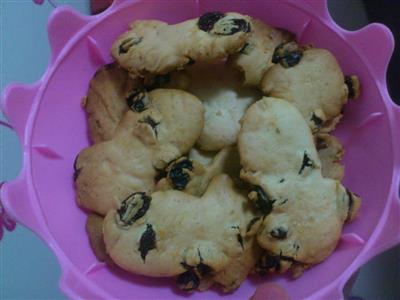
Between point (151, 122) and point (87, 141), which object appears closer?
point (151, 122)

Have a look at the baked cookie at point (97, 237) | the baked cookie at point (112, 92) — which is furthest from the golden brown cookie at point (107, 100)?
the baked cookie at point (97, 237)

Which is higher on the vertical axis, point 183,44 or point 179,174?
point 183,44

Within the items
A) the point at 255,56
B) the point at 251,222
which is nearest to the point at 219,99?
the point at 255,56

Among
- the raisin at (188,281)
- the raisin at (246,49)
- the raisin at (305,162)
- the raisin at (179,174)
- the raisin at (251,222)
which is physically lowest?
the raisin at (188,281)

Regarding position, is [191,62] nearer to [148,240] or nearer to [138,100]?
[138,100]

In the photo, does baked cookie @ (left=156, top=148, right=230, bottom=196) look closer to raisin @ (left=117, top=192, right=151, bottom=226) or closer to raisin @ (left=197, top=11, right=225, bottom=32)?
raisin @ (left=117, top=192, right=151, bottom=226)

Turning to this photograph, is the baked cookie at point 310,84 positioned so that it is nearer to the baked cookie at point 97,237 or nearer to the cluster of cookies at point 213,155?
the cluster of cookies at point 213,155

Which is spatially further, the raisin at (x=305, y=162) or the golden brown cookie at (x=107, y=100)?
the golden brown cookie at (x=107, y=100)
